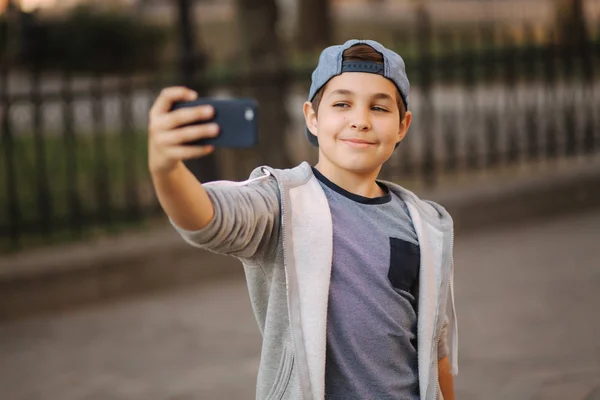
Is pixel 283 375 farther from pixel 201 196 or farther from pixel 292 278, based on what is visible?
pixel 201 196

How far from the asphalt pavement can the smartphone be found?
2910mm

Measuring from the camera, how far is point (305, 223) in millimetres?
2303

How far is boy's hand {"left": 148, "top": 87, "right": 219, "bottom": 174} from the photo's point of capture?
1.76m

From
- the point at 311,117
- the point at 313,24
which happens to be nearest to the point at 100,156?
the point at 311,117

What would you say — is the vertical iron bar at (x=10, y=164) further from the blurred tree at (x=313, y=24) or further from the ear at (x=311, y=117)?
the blurred tree at (x=313, y=24)

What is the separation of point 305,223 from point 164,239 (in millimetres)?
4837

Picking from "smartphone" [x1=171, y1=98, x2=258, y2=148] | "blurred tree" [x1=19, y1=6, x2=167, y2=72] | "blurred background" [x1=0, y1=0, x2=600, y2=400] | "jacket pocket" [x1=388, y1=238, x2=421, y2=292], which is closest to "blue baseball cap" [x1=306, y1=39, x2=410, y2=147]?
"jacket pocket" [x1=388, y1=238, x2=421, y2=292]

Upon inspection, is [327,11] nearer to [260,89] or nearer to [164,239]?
[260,89]

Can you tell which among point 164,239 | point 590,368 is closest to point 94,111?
point 164,239

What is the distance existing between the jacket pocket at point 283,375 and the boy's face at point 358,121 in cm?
44

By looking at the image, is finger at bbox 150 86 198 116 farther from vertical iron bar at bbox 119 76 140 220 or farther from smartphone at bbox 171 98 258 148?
vertical iron bar at bbox 119 76 140 220

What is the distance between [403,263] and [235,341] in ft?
→ 11.6

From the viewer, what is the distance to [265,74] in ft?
26.4

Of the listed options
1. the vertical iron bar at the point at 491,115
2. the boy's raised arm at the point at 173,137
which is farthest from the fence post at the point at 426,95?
the boy's raised arm at the point at 173,137
